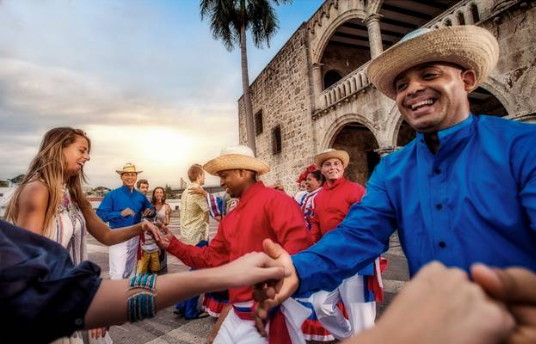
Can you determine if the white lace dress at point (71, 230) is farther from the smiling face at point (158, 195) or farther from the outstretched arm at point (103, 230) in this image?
the smiling face at point (158, 195)

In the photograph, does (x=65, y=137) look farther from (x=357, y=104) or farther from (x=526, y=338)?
(x=357, y=104)

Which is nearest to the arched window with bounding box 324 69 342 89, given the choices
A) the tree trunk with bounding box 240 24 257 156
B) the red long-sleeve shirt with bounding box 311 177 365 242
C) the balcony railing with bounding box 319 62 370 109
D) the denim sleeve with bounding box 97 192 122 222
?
the balcony railing with bounding box 319 62 370 109

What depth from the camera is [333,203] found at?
375cm

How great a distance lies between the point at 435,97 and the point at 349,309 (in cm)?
262

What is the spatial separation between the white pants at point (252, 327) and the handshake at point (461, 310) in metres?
1.38

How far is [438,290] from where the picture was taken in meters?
0.47

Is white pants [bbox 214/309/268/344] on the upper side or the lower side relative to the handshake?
lower

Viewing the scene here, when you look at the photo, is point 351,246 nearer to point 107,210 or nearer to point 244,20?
point 107,210

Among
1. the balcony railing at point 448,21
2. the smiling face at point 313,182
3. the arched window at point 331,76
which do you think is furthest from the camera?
the arched window at point 331,76

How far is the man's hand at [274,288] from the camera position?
1.23 meters

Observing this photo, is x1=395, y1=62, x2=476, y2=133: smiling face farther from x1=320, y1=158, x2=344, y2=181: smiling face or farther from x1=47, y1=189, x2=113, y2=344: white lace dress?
x1=320, y1=158, x2=344, y2=181: smiling face

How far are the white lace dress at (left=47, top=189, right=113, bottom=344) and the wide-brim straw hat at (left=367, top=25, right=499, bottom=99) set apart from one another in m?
2.45

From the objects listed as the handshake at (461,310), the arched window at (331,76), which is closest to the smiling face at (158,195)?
the handshake at (461,310)

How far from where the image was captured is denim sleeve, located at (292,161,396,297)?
56.4 inches
